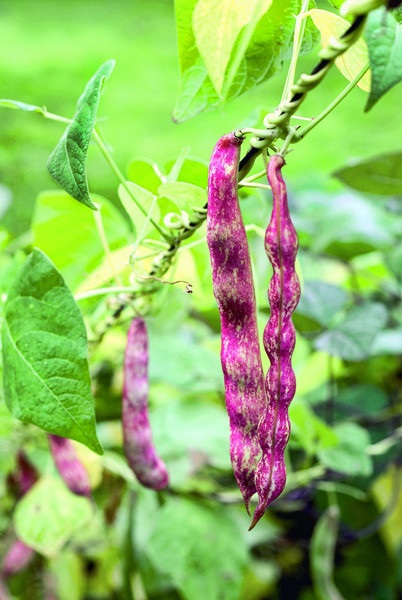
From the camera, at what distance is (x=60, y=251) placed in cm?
45

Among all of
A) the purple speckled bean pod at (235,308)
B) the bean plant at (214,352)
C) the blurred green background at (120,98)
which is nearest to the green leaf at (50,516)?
the bean plant at (214,352)

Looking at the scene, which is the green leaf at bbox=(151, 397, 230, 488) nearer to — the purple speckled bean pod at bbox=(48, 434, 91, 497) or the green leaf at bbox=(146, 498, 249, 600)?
the green leaf at bbox=(146, 498, 249, 600)

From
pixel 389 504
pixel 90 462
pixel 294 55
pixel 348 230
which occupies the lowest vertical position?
pixel 389 504

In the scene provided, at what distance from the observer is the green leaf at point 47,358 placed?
240 millimetres

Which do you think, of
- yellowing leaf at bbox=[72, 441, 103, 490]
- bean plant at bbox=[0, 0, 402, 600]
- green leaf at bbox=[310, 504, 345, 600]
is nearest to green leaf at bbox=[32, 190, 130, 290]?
bean plant at bbox=[0, 0, 402, 600]

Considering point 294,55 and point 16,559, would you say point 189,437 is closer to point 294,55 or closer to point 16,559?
point 16,559

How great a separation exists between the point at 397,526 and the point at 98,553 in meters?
0.24

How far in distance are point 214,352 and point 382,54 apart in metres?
0.36

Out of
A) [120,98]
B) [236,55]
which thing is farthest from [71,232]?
[120,98]

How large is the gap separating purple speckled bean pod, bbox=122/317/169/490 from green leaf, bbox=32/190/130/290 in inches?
6.2

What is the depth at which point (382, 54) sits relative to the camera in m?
0.18

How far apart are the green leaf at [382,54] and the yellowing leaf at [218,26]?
1.9 inches

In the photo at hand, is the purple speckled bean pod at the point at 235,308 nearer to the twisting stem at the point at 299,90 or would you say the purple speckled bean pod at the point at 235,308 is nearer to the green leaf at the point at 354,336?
the twisting stem at the point at 299,90

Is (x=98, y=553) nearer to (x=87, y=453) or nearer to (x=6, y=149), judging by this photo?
(x=87, y=453)
